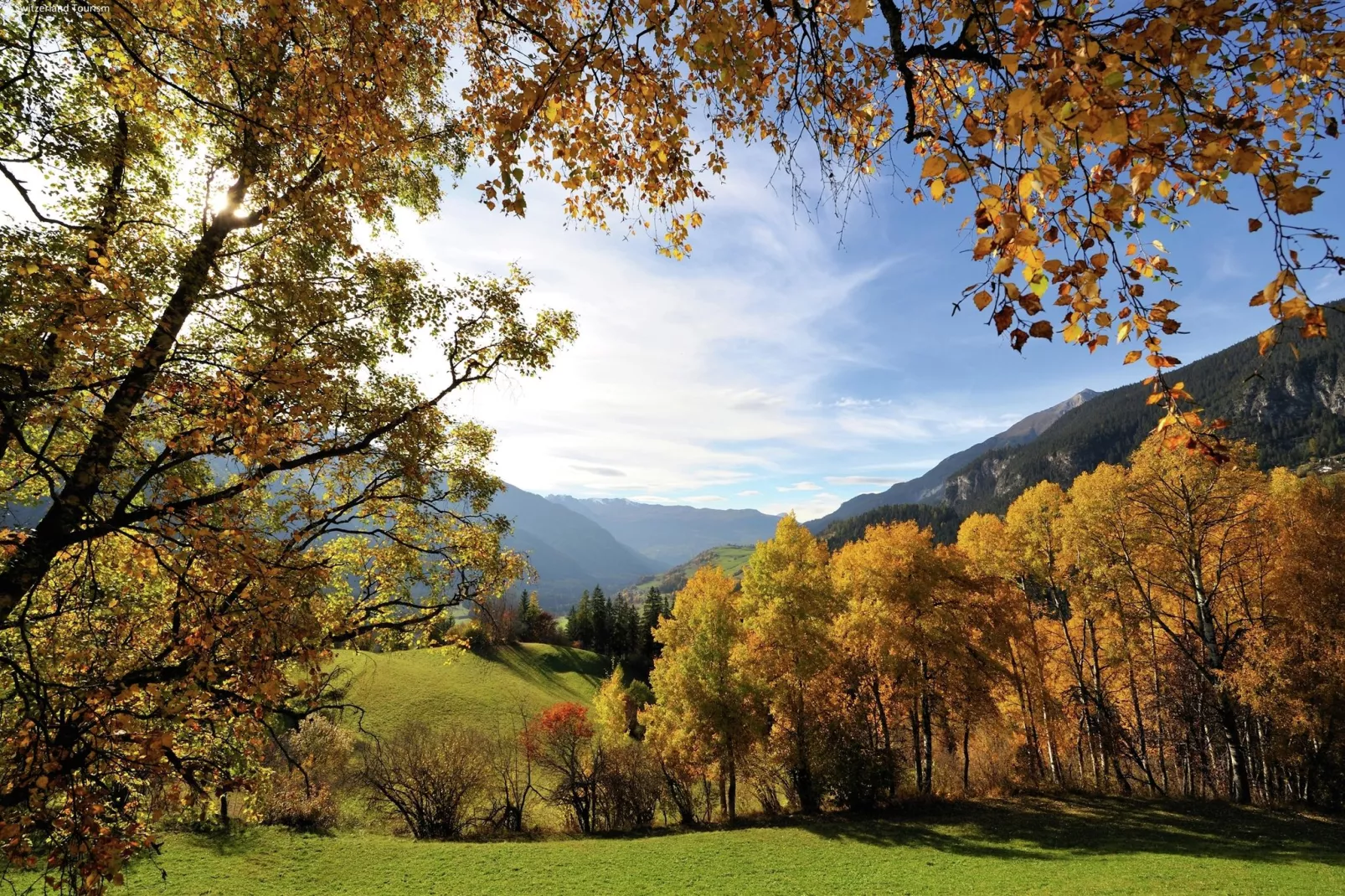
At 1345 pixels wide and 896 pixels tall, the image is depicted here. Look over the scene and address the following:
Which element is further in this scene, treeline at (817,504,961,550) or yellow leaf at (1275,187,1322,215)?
treeline at (817,504,961,550)

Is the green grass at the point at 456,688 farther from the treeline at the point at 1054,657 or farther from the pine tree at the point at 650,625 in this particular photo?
the treeline at the point at 1054,657

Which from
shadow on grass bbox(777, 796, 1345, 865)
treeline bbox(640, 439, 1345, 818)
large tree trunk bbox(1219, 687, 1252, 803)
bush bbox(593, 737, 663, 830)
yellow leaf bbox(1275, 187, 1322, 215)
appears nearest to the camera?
yellow leaf bbox(1275, 187, 1322, 215)

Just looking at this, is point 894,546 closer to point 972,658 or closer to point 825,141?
point 972,658

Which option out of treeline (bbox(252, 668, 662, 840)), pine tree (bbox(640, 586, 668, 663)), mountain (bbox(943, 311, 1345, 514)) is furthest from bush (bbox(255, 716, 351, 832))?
mountain (bbox(943, 311, 1345, 514))

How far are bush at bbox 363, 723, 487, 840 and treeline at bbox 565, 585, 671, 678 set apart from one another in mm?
45860

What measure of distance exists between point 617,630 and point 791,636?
57.2 metres

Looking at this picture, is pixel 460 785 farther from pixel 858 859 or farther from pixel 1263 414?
pixel 1263 414

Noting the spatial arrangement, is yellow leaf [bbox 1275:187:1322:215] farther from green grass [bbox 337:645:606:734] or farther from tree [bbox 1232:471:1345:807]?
green grass [bbox 337:645:606:734]

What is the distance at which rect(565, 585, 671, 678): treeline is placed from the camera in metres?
71.2

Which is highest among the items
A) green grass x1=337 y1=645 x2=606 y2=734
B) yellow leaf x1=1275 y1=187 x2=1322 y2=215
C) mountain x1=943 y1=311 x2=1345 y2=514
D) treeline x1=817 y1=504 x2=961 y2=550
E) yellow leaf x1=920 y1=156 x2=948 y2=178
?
mountain x1=943 y1=311 x2=1345 y2=514

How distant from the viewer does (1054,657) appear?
26.1 m

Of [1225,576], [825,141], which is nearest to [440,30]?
[825,141]

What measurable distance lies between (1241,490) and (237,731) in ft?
89.8

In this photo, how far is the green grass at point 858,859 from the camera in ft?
44.9
